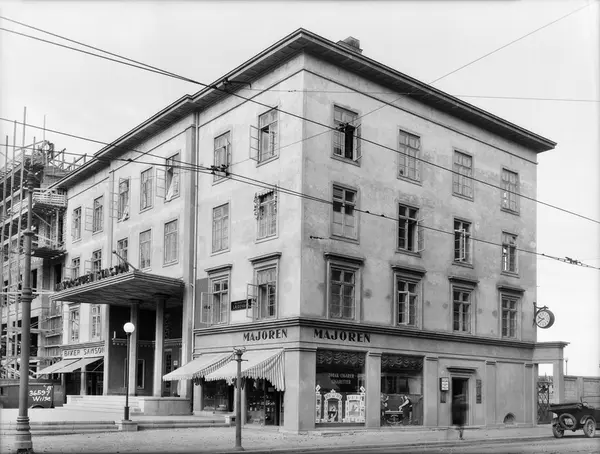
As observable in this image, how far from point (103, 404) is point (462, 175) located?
20.8 m

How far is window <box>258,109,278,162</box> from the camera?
1323 inches

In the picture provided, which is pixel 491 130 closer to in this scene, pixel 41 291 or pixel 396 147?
pixel 396 147

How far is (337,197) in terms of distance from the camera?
108 ft

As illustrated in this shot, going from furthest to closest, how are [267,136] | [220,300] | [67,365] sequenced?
[67,365], [220,300], [267,136]

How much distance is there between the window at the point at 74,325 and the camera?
5150 centimetres

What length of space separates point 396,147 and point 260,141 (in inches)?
244

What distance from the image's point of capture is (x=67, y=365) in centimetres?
5047

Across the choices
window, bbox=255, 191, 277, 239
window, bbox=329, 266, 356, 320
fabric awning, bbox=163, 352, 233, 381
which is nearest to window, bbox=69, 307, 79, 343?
fabric awning, bbox=163, 352, 233, 381

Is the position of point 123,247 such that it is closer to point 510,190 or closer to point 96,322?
point 96,322

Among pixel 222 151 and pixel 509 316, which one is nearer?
pixel 222 151

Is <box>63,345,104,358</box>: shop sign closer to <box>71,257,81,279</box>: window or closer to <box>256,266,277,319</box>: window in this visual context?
<box>71,257,81,279</box>: window

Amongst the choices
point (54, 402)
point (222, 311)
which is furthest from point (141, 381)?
point (222, 311)

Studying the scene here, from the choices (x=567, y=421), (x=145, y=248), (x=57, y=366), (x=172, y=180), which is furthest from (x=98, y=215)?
(x=567, y=421)

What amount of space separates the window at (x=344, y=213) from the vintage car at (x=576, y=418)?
35.6ft
